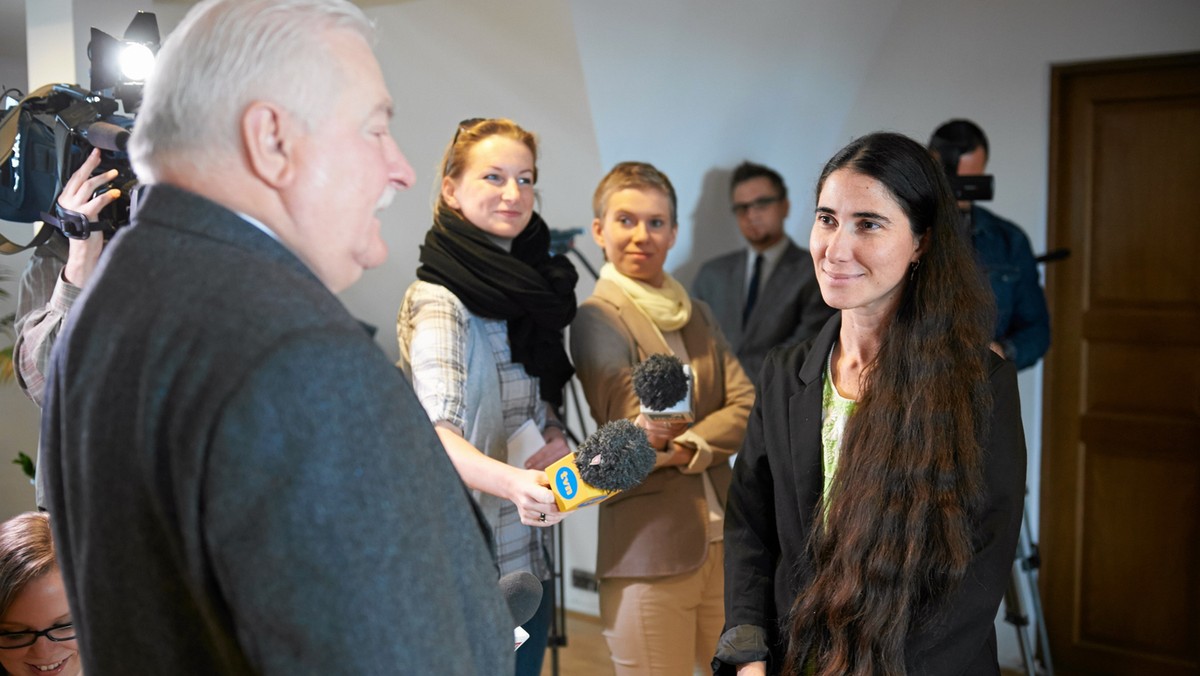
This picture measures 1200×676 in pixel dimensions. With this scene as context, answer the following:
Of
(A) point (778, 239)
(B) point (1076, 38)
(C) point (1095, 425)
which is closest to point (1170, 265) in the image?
(C) point (1095, 425)

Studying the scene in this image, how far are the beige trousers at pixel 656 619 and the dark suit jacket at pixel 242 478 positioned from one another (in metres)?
1.45

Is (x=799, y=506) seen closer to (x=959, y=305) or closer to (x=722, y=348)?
(x=959, y=305)

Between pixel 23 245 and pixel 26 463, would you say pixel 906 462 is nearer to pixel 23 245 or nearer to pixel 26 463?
pixel 23 245

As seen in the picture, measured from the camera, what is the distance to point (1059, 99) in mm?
3707

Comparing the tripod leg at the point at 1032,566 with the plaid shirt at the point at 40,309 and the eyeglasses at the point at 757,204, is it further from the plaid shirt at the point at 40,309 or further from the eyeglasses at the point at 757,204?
the plaid shirt at the point at 40,309

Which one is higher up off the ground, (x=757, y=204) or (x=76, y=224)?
(x=757, y=204)

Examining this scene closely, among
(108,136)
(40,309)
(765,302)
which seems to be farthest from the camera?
(765,302)

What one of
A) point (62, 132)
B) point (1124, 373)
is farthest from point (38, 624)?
point (1124, 373)

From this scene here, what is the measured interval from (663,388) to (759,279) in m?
1.93

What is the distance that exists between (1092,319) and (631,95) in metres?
1.83

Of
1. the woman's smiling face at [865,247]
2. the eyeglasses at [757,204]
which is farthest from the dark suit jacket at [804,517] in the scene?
the eyeglasses at [757,204]

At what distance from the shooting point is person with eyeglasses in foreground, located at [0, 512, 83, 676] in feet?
4.85

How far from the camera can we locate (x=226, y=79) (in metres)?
0.75

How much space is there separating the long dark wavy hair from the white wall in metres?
1.63
